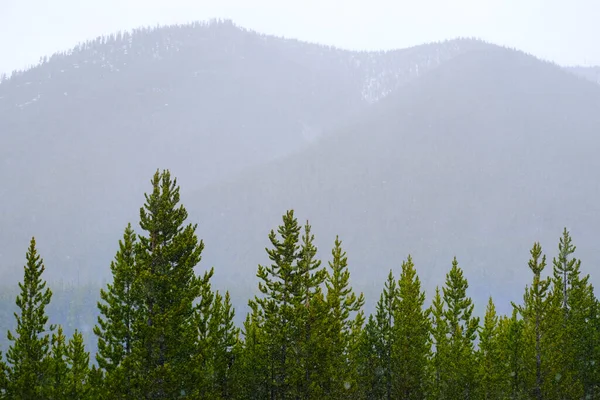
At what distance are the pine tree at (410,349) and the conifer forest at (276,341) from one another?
9 cm

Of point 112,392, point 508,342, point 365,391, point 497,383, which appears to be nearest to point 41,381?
point 112,392

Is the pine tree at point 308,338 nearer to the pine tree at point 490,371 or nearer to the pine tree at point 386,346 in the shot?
the pine tree at point 386,346

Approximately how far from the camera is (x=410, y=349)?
3809 cm

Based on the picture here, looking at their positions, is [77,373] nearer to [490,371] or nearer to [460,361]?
[460,361]

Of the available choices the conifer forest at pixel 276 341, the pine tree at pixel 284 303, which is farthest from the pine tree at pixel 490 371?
the pine tree at pixel 284 303

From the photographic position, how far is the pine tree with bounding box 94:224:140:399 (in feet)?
74.7

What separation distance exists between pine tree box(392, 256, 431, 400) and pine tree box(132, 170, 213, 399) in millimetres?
17898

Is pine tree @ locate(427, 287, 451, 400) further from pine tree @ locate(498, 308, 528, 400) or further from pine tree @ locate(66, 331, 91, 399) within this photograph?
pine tree @ locate(66, 331, 91, 399)

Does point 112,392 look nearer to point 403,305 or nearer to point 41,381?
point 41,381

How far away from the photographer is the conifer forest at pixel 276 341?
24.0 meters

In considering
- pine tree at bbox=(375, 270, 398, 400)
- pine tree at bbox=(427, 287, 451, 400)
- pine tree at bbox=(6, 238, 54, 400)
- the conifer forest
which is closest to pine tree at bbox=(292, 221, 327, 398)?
the conifer forest

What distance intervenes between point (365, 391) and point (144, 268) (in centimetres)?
2412

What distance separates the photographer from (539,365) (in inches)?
1405

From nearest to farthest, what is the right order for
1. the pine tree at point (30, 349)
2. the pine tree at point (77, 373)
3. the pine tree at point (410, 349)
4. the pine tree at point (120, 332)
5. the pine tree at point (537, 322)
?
the pine tree at point (120, 332), the pine tree at point (30, 349), the pine tree at point (77, 373), the pine tree at point (537, 322), the pine tree at point (410, 349)
